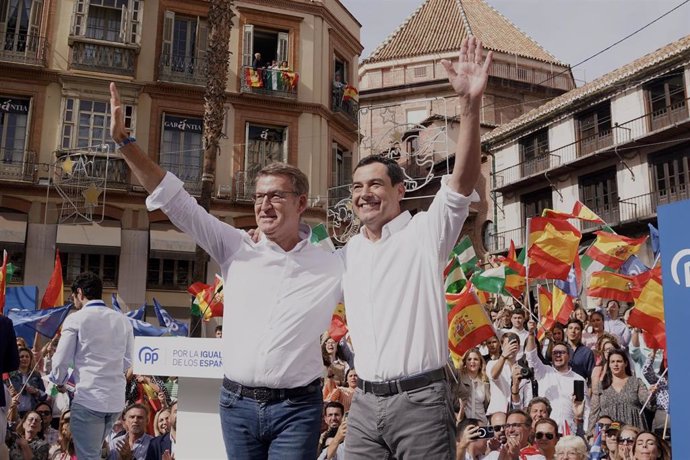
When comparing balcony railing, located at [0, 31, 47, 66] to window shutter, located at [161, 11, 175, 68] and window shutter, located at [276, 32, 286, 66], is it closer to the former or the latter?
window shutter, located at [161, 11, 175, 68]

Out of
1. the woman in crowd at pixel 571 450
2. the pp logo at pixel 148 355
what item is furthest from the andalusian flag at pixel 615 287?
the pp logo at pixel 148 355

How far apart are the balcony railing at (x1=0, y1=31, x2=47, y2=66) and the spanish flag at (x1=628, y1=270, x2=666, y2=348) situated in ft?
64.8

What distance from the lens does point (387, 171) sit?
338cm

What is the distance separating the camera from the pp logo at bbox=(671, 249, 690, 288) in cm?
244

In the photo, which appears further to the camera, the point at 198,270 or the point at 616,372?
the point at 198,270

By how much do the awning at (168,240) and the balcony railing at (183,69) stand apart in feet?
16.2

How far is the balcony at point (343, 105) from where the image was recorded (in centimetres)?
2588

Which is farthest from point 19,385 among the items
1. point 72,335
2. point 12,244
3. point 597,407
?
point 12,244

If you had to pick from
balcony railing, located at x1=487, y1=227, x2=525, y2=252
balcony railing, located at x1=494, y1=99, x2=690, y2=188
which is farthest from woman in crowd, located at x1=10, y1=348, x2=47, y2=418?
balcony railing, located at x1=487, y1=227, x2=525, y2=252

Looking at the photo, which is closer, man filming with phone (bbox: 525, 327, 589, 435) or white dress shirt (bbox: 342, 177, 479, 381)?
white dress shirt (bbox: 342, 177, 479, 381)

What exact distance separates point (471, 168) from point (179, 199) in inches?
53.0

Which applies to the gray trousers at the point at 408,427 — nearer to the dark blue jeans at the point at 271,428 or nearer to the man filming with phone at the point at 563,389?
the dark blue jeans at the point at 271,428

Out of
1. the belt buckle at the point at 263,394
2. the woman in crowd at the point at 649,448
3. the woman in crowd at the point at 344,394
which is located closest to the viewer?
the belt buckle at the point at 263,394

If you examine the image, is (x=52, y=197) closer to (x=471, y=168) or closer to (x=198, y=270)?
(x=198, y=270)
